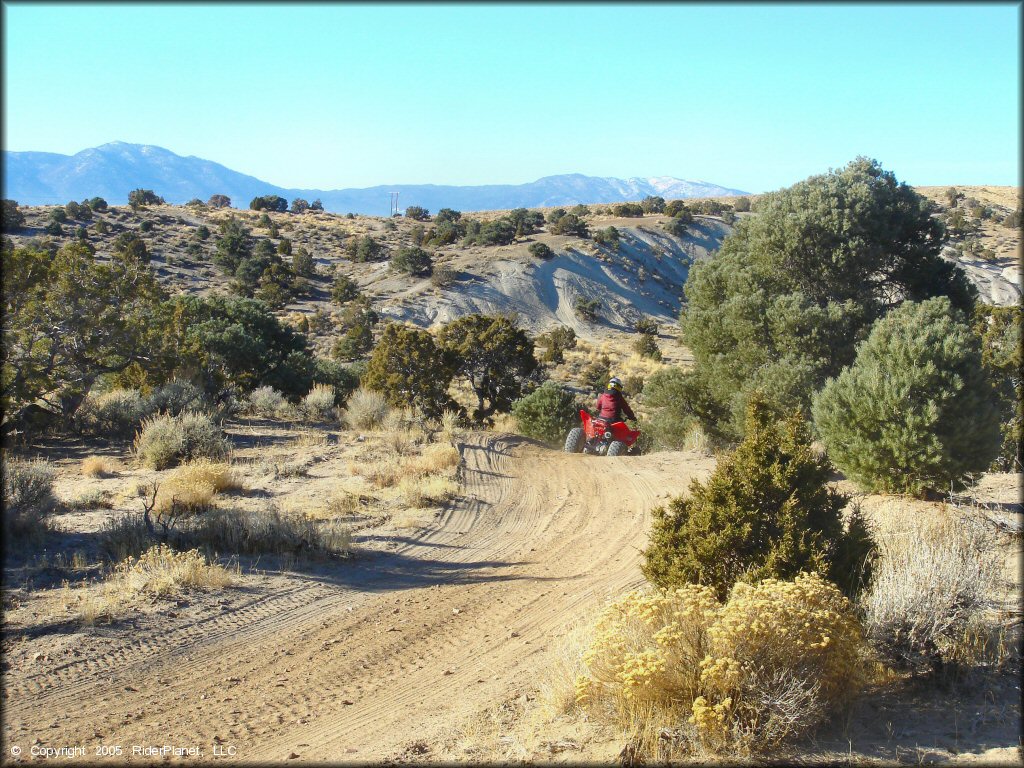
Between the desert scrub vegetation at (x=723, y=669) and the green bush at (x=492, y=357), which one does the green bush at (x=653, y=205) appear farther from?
the desert scrub vegetation at (x=723, y=669)

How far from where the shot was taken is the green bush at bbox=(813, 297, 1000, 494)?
1009 cm

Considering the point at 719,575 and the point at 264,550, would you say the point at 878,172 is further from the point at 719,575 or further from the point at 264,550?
the point at 264,550

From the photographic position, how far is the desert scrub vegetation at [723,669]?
451 centimetres

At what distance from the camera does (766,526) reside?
6242mm

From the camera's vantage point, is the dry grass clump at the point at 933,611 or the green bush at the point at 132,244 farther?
the green bush at the point at 132,244

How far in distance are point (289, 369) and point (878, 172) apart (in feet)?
53.6

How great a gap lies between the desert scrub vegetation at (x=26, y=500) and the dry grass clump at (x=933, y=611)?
8434 mm

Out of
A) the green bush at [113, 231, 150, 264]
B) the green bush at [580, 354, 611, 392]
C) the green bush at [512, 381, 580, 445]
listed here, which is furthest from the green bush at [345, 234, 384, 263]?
the green bush at [512, 381, 580, 445]

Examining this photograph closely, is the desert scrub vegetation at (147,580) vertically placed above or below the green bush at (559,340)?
below

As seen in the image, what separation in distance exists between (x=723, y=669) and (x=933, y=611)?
201cm

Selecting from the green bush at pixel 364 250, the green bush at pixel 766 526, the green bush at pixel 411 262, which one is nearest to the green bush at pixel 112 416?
the green bush at pixel 766 526

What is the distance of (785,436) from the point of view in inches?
257

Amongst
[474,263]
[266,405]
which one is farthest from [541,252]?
[266,405]

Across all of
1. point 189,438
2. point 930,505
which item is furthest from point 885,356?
point 189,438
